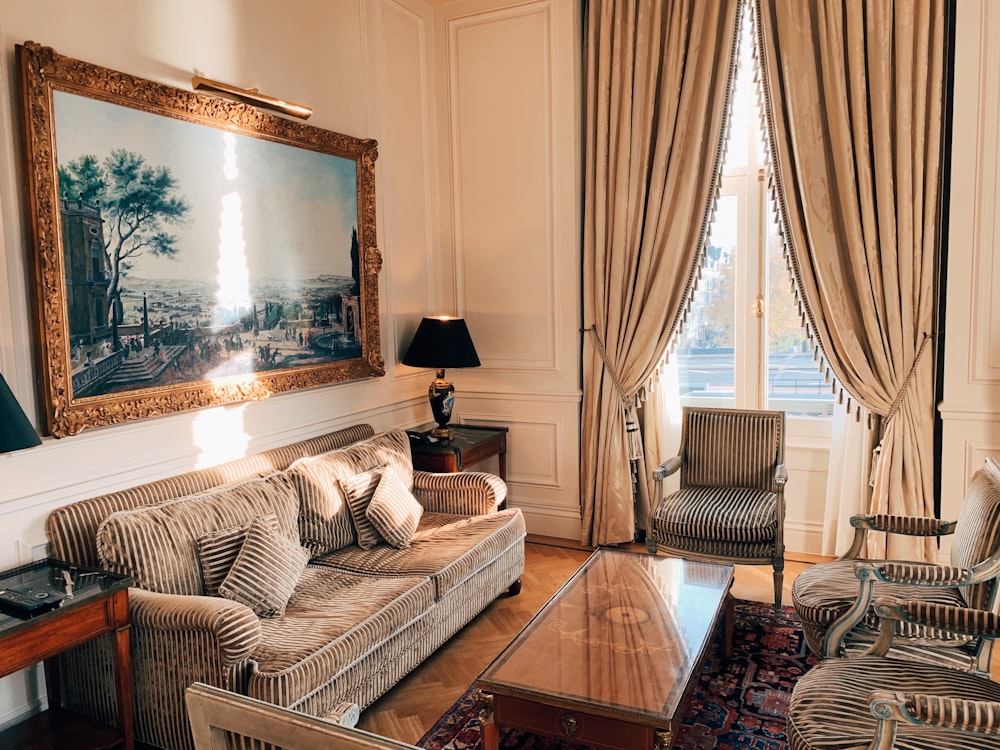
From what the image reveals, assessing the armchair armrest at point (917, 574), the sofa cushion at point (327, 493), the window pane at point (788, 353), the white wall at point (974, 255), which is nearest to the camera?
the armchair armrest at point (917, 574)

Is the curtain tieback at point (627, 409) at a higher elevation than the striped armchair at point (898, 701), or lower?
higher

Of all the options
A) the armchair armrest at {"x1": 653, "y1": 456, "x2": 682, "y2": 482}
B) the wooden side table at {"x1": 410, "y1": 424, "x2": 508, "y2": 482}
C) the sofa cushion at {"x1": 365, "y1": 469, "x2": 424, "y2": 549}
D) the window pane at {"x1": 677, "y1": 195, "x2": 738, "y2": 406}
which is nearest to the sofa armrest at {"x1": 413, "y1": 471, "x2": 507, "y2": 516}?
the wooden side table at {"x1": 410, "y1": 424, "x2": 508, "y2": 482}

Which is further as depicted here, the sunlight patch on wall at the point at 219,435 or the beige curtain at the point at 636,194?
the beige curtain at the point at 636,194

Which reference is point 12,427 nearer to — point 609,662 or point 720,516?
point 609,662

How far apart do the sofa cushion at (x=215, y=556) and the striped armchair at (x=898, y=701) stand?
161cm

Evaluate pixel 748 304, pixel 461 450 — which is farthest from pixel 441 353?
pixel 748 304

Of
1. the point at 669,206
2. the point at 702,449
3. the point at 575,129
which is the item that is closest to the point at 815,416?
the point at 702,449

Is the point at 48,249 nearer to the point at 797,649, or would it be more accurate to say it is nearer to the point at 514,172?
the point at 514,172

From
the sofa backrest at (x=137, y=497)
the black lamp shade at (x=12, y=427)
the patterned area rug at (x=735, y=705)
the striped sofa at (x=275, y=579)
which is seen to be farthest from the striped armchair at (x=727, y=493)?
the black lamp shade at (x=12, y=427)

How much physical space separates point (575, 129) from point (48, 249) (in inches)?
97.1

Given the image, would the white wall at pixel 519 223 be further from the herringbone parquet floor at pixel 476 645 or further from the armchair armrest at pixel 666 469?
the armchair armrest at pixel 666 469

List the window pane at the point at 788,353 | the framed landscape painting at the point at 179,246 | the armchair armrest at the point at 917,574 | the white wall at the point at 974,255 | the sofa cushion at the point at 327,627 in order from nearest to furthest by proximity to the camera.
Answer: the sofa cushion at the point at 327,627 → the armchair armrest at the point at 917,574 → the framed landscape painting at the point at 179,246 → the white wall at the point at 974,255 → the window pane at the point at 788,353

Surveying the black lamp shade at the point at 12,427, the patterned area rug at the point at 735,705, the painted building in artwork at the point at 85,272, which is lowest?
the patterned area rug at the point at 735,705

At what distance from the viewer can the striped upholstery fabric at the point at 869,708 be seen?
152 cm
